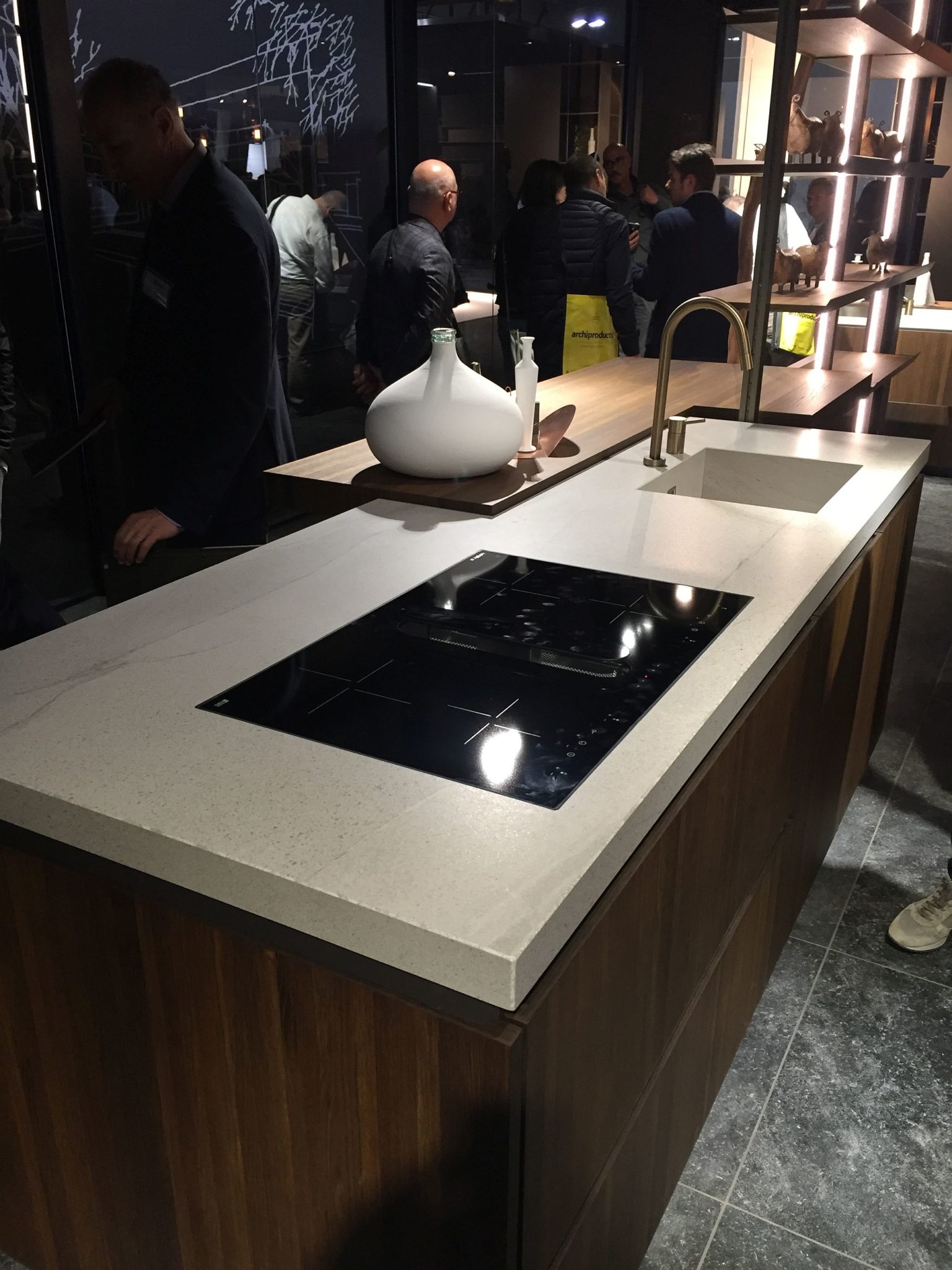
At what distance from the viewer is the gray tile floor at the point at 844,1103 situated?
1.46m

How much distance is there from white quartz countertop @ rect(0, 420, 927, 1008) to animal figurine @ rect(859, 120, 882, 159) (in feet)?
8.77

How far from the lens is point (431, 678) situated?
1.17 m

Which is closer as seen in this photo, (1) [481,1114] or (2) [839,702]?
(1) [481,1114]

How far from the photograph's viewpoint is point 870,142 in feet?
12.4

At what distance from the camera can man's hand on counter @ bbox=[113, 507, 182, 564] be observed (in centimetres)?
216

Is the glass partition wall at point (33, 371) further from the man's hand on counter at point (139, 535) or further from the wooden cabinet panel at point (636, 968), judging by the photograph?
the wooden cabinet panel at point (636, 968)

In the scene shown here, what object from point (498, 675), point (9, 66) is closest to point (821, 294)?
point (9, 66)

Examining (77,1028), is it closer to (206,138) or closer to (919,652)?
(919,652)

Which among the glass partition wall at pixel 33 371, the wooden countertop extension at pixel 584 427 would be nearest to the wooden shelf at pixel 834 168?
the wooden countertop extension at pixel 584 427

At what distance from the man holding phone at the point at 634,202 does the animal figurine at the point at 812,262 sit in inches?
86.0

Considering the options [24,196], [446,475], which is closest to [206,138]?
[24,196]

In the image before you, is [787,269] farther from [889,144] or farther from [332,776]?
[332,776]

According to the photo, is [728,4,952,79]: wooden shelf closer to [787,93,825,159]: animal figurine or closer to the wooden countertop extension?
[787,93,825,159]: animal figurine

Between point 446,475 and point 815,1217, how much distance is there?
1272mm
